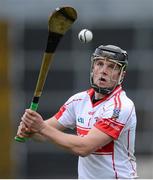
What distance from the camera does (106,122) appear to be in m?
8.75

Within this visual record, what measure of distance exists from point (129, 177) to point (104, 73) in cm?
94

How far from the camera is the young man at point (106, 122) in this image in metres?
8.75

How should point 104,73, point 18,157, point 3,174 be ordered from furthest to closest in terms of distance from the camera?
1. point 18,157
2. point 3,174
3. point 104,73

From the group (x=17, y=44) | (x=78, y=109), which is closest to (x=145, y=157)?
(x=17, y=44)

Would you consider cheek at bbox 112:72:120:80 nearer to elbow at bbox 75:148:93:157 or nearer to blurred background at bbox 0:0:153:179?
elbow at bbox 75:148:93:157

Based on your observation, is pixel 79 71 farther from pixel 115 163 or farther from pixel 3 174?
pixel 115 163

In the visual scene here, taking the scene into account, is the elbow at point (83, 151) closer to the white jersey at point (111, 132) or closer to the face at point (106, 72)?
the white jersey at point (111, 132)

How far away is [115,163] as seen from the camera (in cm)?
895

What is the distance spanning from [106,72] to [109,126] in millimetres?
492

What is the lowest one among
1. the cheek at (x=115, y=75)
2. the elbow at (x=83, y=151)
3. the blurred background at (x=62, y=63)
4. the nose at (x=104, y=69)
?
the blurred background at (x=62, y=63)

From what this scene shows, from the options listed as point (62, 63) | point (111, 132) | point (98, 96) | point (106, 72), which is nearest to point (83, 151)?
point (111, 132)

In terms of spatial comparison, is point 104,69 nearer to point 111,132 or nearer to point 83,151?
point 111,132

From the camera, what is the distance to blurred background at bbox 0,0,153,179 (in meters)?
20.6

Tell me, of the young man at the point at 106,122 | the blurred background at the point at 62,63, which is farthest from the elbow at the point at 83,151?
the blurred background at the point at 62,63
